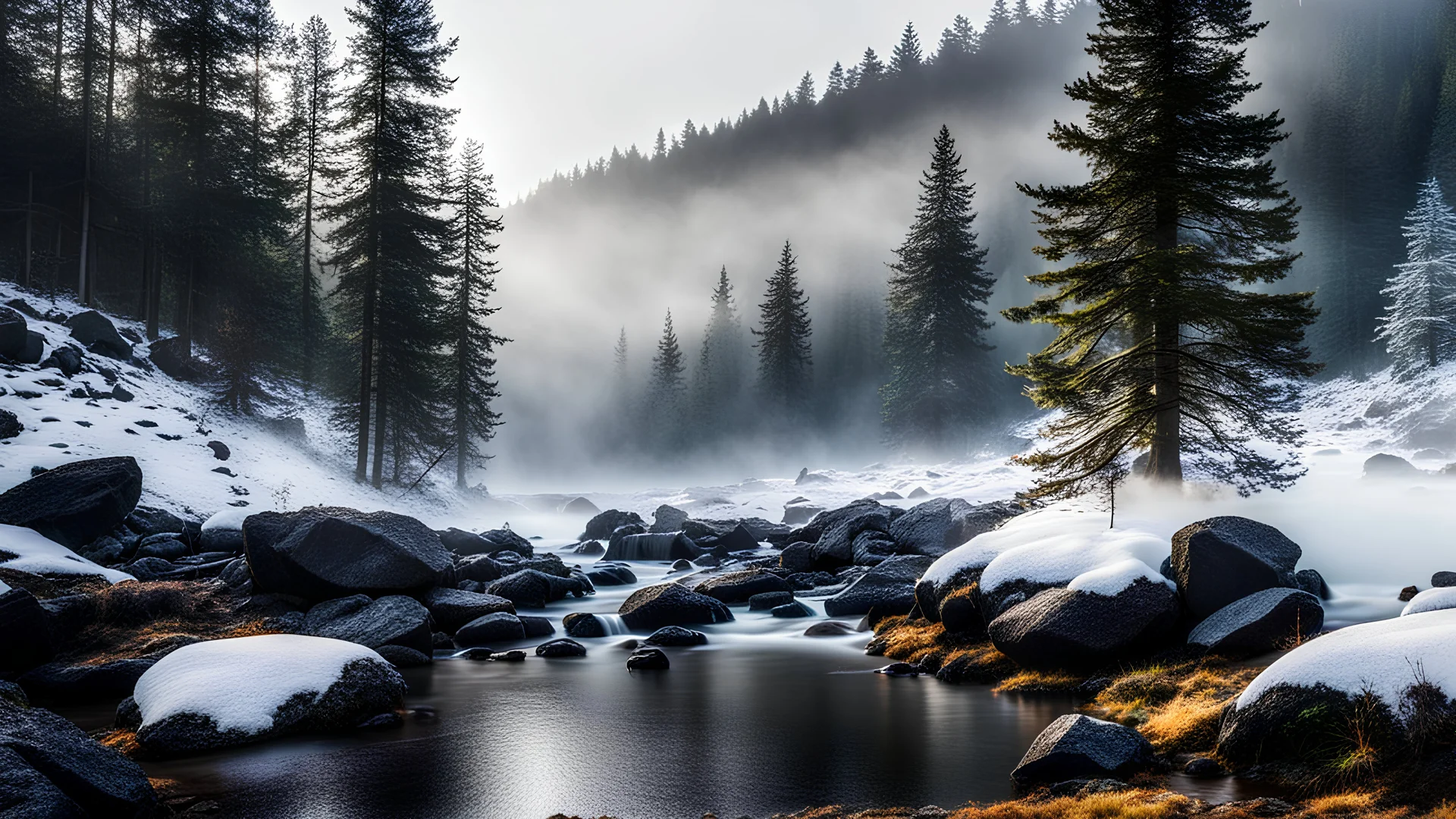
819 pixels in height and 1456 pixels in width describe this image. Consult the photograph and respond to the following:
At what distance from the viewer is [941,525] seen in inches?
867

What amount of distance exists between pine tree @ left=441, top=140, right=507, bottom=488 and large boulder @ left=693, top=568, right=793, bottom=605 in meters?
23.5

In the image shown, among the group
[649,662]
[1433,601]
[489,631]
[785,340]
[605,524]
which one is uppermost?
[785,340]

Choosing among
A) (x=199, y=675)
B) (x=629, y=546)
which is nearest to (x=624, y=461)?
(x=629, y=546)

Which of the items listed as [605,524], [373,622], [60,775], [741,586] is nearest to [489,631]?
[373,622]

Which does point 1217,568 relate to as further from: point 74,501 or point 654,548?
point 74,501

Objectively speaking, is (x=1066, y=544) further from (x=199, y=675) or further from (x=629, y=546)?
(x=629, y=546)

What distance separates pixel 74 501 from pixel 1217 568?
2308 cm

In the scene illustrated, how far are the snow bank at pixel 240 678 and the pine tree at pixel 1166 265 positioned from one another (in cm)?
1378

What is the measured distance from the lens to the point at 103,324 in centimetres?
2969

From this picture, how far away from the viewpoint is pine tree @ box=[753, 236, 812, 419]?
70.8 meters

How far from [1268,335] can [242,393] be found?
116 ft

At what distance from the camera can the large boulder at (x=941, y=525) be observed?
2108 cm

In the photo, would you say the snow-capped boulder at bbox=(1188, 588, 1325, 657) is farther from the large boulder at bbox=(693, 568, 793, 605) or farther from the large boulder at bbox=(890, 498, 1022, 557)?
the large boulder at bbox=(693, 568, 793, 605)

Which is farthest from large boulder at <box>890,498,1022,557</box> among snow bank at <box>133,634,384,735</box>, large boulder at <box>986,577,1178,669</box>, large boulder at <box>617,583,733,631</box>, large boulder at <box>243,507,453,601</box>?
snow bank at <box>133,634,384,735</box>
